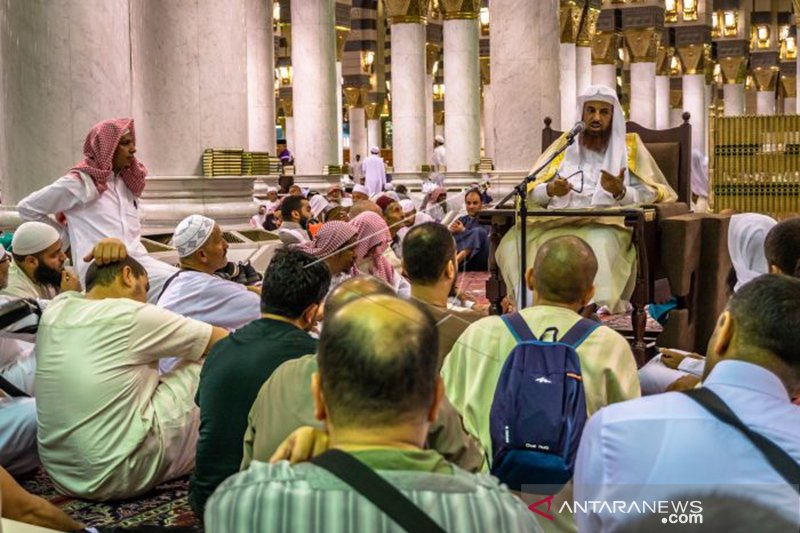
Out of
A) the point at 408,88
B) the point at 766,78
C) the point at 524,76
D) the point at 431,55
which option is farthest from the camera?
Answer: the point at 766,78

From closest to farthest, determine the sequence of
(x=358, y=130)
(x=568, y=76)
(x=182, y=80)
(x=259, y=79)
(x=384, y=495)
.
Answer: (x=384, y=495) < (x=182, y=80) < (x=259, y=79) < (x=568, y=76) < (x=358, y=130)

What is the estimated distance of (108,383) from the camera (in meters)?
4.27

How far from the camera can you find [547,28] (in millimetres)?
12523

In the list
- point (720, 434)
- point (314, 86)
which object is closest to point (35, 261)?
point (720, 434)

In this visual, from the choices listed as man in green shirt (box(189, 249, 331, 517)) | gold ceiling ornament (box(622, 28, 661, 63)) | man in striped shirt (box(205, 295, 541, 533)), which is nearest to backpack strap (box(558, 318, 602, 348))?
man in green shirt (box(189, 249, 331, 517))

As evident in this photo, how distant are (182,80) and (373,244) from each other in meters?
3.53

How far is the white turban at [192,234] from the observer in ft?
16.5

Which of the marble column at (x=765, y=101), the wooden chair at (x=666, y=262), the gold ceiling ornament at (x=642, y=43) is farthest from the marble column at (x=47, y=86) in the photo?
the marble column at (x=765, y=101)

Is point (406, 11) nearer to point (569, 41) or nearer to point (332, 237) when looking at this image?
point (569, 41)

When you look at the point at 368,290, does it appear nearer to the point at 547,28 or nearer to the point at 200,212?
the point at 200,212

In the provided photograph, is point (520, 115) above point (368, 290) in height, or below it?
above

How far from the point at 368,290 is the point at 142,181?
4431 mm

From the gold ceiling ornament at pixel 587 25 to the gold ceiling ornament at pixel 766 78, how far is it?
9517 mm

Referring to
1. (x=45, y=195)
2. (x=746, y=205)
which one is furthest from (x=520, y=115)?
(x=45, y=195)
